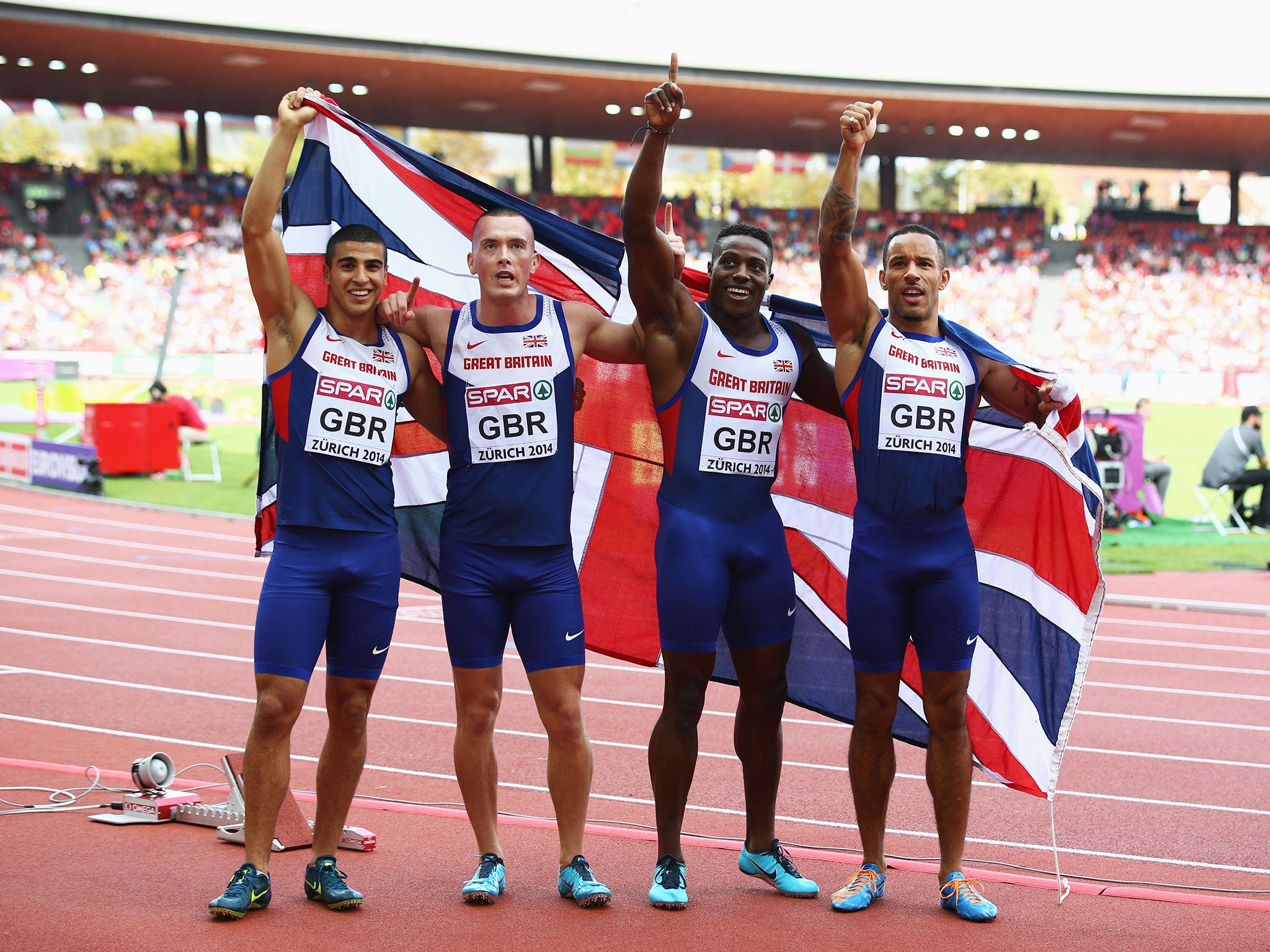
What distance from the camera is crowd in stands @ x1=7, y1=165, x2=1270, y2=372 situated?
31375mm

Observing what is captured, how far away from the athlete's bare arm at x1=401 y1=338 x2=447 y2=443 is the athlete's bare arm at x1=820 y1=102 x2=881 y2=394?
1.36 m

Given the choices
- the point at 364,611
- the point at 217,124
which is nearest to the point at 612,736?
the point at 364,611

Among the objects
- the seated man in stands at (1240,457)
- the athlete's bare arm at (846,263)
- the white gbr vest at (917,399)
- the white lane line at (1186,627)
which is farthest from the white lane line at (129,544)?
the seated man in stands at (1240,457)

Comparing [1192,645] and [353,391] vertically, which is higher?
[353,391]

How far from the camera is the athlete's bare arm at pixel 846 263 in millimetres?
4051

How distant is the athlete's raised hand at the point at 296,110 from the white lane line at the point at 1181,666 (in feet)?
22.6

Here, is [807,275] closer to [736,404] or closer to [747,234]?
[747,234]

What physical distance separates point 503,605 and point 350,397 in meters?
0.84

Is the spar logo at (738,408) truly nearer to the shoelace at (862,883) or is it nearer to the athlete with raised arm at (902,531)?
the athlete with raised arm at (902,531)

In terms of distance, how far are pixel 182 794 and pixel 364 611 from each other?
1.58 meters

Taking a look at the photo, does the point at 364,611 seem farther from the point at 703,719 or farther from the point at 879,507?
the point at 703,719

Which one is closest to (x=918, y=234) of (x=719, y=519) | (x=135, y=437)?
(x=719, y=519)

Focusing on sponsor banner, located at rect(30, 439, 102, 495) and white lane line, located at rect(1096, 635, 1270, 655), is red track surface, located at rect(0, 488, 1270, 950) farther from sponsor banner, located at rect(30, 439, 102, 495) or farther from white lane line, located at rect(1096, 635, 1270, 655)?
sponsor banner, located at rect(30, 439, 102, 495)

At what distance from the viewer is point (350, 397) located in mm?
4020
